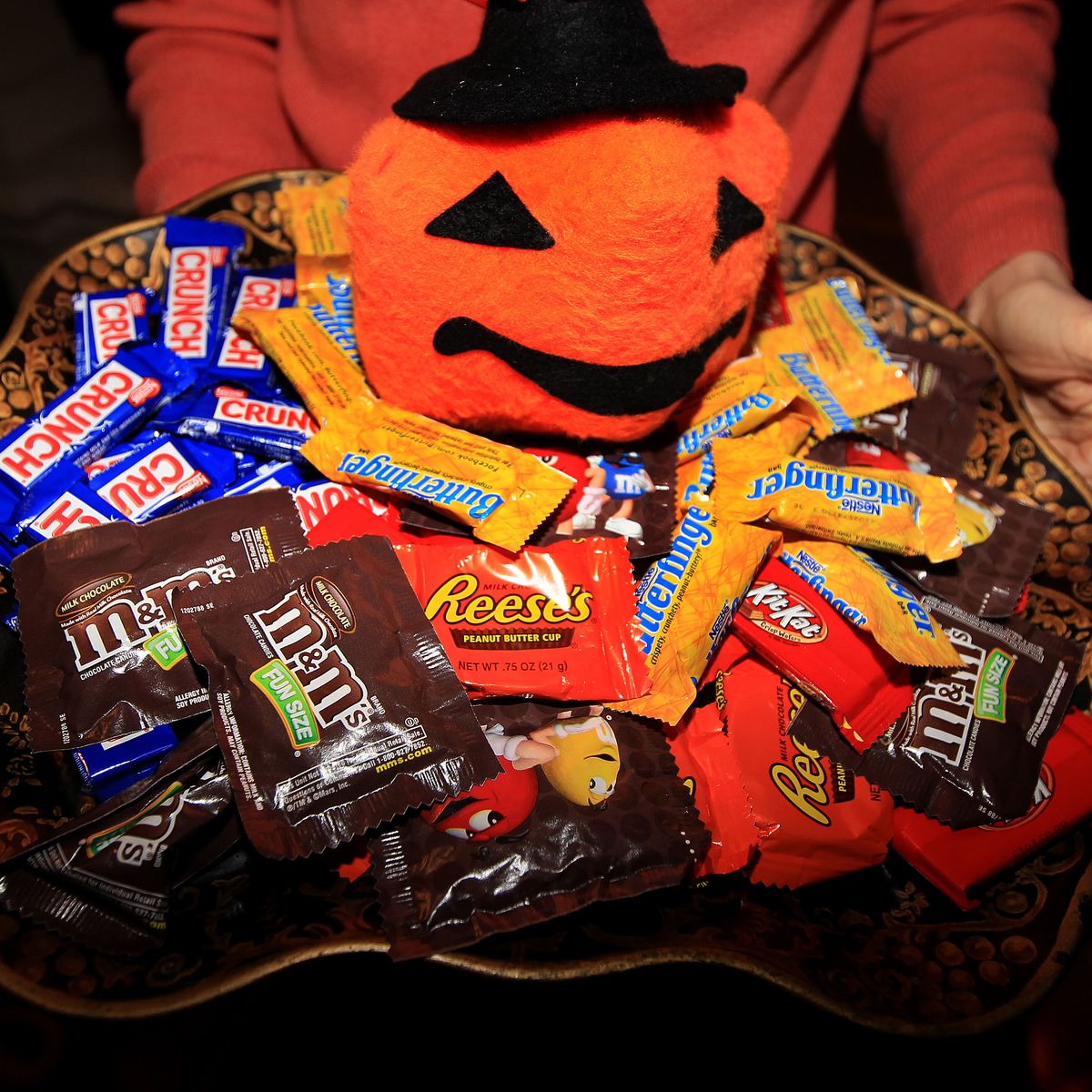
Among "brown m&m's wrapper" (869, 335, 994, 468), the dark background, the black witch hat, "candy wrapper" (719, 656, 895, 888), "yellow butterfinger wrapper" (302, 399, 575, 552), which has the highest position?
the black witch hat

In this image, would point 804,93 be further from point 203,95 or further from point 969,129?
point 203,95

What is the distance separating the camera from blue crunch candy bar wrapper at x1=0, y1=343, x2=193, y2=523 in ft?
2.73

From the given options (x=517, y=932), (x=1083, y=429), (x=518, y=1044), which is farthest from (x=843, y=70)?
(x=518, y=1044)

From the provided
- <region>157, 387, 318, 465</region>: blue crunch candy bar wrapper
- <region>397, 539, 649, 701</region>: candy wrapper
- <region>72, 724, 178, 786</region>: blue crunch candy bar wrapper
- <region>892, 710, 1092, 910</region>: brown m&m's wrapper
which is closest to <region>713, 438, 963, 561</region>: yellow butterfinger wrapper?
<region>397, 539, 649, 701</region>: candy wrapper

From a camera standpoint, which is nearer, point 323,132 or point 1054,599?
point 1054,599

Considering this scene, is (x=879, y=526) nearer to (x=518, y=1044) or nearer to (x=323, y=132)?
(x=518, y=1044)

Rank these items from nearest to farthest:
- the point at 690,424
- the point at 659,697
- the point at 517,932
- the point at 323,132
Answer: the point at 517,932 → the point at 659,697 → the point at 690,424 → the point at 323,132

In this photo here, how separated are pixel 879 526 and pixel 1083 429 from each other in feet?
1.27

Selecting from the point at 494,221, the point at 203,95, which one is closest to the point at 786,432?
the point at 494,221

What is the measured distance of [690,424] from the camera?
92cm

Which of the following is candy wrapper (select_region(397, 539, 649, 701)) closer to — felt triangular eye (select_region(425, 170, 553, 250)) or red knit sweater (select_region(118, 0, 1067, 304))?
felt triangular eye (select_region(425, 170, 553, 250))

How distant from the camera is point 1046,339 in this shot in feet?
3.26

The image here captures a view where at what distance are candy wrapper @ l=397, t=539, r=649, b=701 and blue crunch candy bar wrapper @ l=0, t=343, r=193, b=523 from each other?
35cm

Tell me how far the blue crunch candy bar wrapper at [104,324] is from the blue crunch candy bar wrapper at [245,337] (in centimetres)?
9
